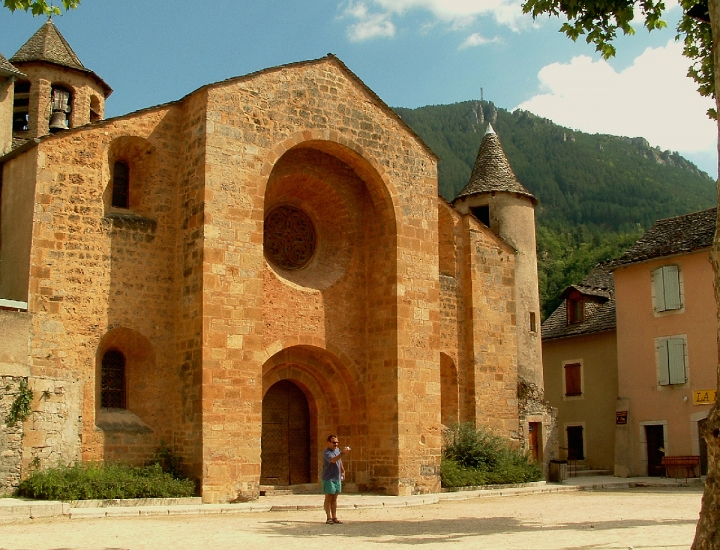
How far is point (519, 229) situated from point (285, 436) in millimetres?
10341

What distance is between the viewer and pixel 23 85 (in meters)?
25.2

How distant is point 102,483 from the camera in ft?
49.1

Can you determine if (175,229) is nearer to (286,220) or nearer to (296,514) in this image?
(286,220)

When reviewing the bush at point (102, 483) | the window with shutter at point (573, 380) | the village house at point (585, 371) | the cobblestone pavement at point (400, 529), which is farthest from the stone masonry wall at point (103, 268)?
the window with shutter at point (573, 380)

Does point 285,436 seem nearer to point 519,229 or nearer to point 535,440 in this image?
point 535,440

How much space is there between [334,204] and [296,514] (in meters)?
7.94

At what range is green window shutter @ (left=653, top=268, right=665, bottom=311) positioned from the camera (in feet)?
86.9

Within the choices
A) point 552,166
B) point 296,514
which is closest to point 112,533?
point 296,514

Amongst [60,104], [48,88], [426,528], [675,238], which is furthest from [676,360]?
[48,88]

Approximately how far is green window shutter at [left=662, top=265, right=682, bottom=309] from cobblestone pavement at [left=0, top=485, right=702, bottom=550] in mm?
10421

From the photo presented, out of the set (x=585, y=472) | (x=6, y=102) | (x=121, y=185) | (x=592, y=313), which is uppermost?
(x=6, y=102)

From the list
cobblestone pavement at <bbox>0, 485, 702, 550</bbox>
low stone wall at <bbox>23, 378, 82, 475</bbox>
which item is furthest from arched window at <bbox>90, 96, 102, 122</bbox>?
cobblestone pavement at <bbox>0, 485, 702, 550</bbox>

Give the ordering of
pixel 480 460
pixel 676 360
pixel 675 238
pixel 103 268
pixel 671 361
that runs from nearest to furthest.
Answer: pixel 103 268 → pixel 480 460 → pixel 676 360 → pixel 671 361 → pixel 675 238

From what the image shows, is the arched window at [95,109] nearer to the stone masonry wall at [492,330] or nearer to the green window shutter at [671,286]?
the stone masonry wall at [492,330]
